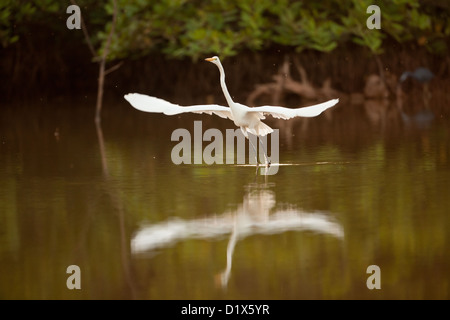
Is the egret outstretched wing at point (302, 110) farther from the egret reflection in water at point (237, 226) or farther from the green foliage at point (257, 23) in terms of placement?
the green foliage at point (257, 23)

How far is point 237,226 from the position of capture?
848cm

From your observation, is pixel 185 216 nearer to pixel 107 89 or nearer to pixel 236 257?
pixel 236 257

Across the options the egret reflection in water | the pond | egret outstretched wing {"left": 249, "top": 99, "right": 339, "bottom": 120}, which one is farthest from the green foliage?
the egret reflection in water

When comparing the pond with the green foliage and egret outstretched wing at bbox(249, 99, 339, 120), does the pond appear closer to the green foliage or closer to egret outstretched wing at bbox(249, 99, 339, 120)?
egret outstretched wing at bbox(249, 99, 339, 120)

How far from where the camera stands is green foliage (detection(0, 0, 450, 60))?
24.0 metres

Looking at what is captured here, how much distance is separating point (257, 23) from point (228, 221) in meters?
16.2

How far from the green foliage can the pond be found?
8.63m

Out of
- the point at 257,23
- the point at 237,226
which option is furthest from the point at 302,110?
the point at 257,23

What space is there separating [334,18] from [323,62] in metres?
1.13

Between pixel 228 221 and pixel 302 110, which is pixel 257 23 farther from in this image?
pixel 228 221

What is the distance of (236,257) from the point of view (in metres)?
7.25

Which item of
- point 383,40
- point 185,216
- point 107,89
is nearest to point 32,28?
point 107,89

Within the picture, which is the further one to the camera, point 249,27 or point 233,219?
point 249,27

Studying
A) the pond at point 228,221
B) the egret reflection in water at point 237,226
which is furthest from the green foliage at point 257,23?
the egret reflection in water at point 237,226
